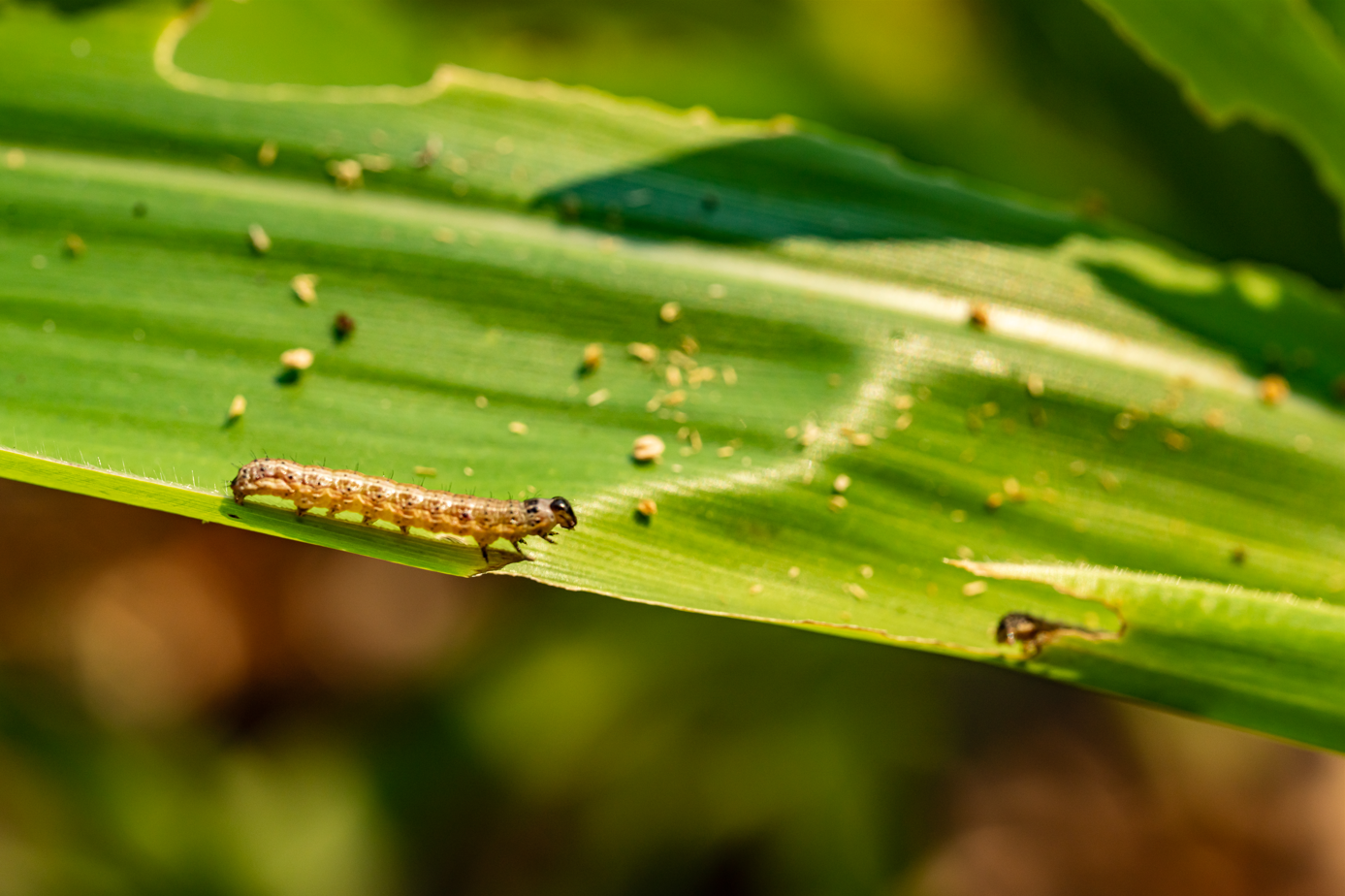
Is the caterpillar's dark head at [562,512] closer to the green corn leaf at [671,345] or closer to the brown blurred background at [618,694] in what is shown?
the green corn leaf at [671,345]

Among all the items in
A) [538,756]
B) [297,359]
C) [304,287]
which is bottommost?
[538,756]

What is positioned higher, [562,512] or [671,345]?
[671,345]

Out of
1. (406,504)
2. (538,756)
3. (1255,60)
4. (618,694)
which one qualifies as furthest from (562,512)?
(1255,60)

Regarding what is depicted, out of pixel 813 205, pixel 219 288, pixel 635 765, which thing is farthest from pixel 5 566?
pixel 813 205

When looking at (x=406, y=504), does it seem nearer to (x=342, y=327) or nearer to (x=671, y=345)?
(x=342, y=327)

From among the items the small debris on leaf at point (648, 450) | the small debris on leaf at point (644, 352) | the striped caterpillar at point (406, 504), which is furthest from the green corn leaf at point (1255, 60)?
the striped caterpillar at point (406, 504)

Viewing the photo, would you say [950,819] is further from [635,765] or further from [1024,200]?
[1024,200]
